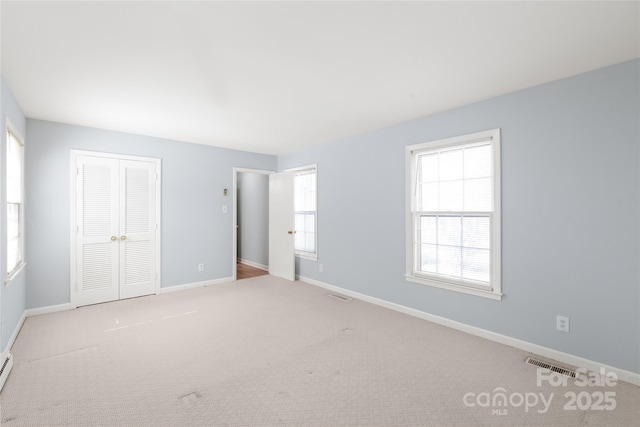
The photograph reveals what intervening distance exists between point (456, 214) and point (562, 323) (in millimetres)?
1343

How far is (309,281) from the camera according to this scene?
5.27 m

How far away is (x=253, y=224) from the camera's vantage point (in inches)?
277

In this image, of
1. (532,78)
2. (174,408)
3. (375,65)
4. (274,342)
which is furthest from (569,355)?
(174,408)

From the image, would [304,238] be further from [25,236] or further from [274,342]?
[25,236]

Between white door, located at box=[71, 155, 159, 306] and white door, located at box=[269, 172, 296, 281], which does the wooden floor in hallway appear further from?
white door, located at box=[71, 155, 159, 306]

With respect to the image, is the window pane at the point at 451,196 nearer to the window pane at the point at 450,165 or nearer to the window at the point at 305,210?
the window pane at the point at 450,165

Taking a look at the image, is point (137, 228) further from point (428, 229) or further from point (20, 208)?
point (428, 229)

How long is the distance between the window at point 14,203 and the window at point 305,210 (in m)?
3.64

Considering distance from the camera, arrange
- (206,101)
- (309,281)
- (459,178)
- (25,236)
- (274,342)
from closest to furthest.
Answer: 1. (274,342)
2. (206,101)
3. (459,178)
4. (25,236)
5. (309,281)

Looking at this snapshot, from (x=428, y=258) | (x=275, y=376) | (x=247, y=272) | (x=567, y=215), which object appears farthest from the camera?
(x=247, y=272)

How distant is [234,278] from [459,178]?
4157 mm

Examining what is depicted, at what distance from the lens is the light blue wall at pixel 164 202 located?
3648 millimetres

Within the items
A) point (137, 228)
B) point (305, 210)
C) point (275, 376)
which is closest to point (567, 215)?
point (275, 376)

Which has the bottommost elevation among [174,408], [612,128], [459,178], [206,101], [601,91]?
[174,408]
